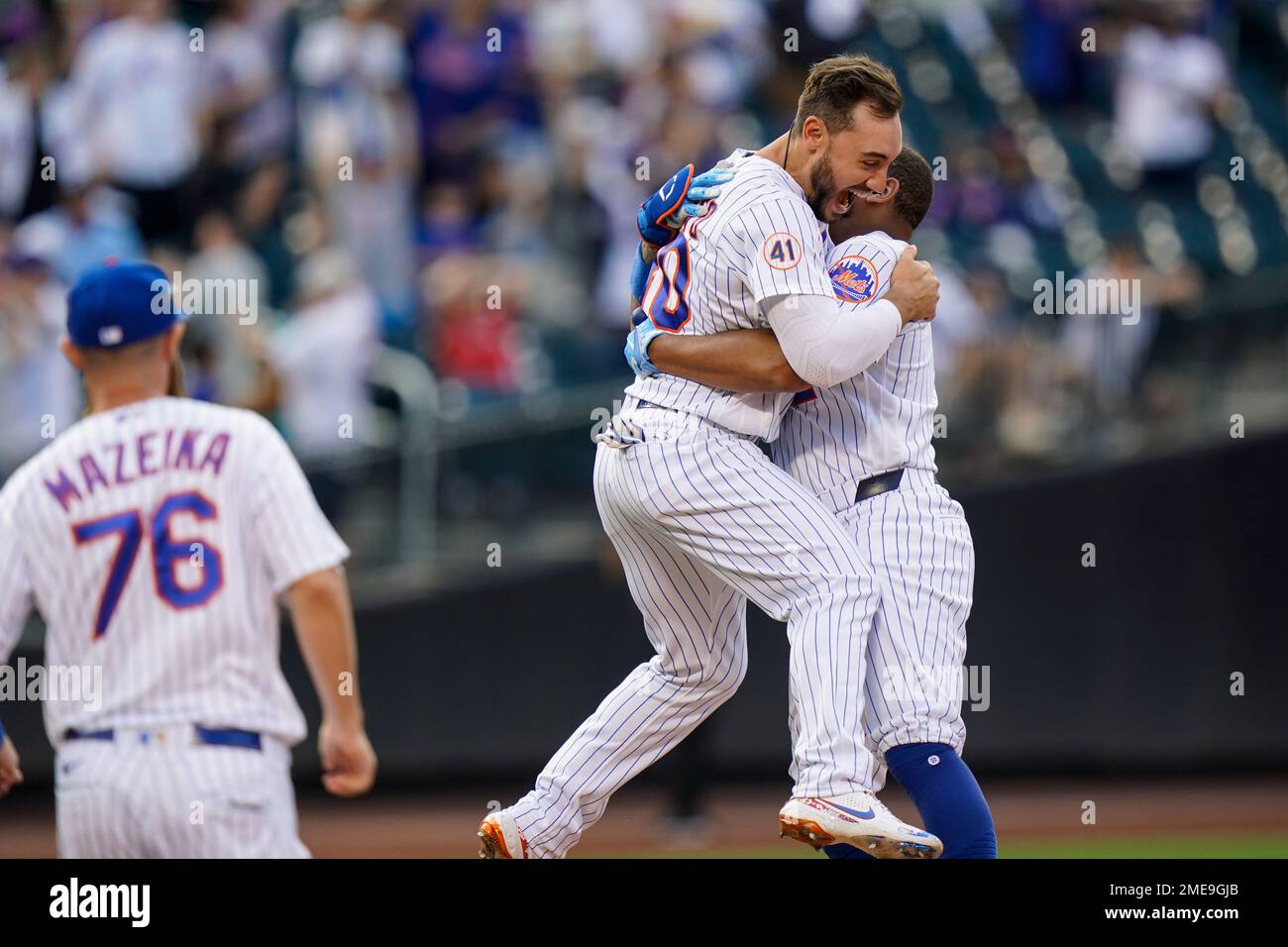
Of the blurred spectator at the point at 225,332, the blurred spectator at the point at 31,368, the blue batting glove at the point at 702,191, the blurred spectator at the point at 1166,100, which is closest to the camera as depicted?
the blue batting glove at the point at 702,191

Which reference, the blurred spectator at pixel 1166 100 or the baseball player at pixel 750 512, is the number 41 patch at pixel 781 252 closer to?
the baseball player at pixel 750 512

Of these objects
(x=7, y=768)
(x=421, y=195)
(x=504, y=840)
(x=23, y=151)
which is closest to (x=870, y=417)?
(x=504, y=840)

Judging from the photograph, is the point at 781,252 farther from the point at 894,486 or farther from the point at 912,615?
the point at 912,615

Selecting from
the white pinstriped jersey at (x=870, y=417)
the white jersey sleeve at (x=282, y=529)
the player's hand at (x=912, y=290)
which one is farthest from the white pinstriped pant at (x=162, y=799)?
the player's hand at (x=912, y=290)

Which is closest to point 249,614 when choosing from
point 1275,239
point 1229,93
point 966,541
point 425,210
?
point 966,541

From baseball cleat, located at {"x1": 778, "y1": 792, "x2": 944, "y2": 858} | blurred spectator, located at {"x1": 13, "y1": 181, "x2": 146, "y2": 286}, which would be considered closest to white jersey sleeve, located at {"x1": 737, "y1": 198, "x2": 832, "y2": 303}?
baseball cleat, located at {"x1": 778, "y1": 792, "x2": 944, "y2": 858}

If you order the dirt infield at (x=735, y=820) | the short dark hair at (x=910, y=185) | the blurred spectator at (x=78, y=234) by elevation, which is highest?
the blurred spectator at (x=78, y=234)
